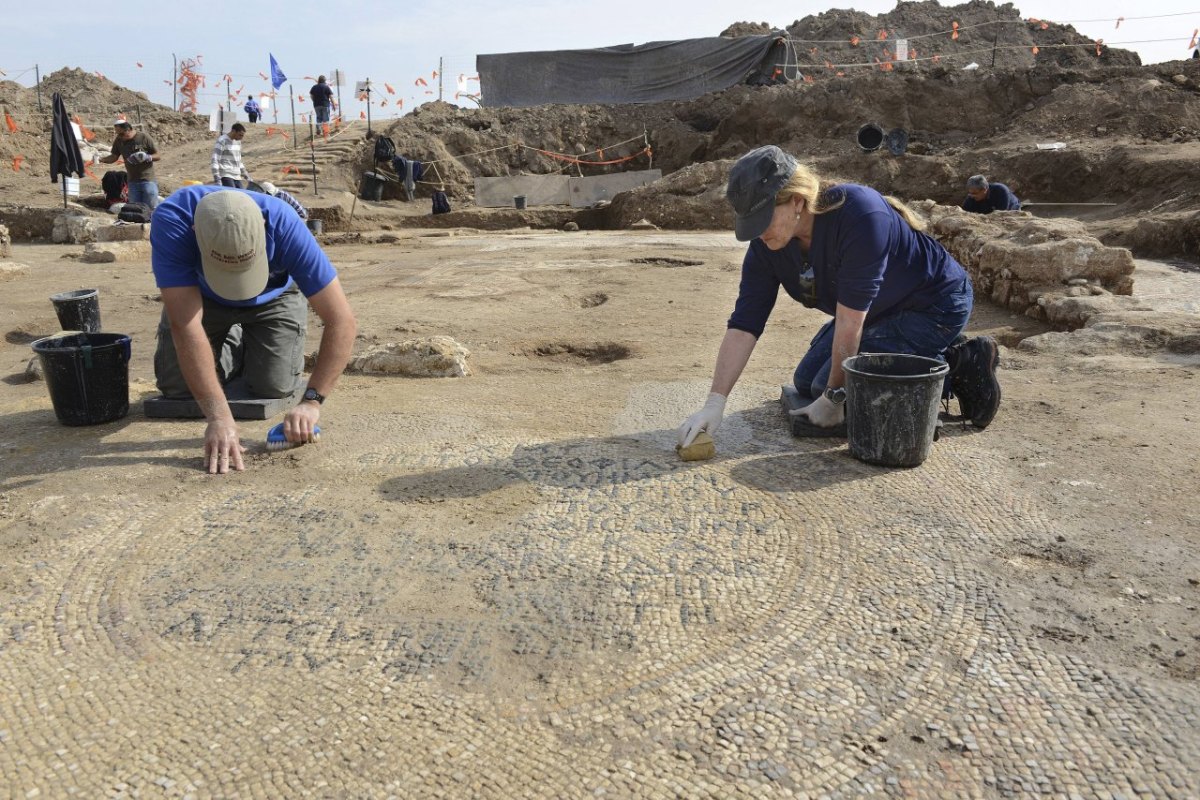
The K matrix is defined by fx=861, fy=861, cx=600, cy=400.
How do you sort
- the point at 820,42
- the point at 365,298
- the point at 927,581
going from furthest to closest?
1. the point at 820,42
2. the point at 365,298
3. the point at 927,581

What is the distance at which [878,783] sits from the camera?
1.69m

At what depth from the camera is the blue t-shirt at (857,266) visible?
322cm

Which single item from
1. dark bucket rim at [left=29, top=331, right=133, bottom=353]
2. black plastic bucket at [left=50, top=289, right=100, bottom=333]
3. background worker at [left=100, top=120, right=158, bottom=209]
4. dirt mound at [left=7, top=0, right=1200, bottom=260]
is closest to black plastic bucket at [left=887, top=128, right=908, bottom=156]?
dirt mound at [left=7, top=0, right=1200, bottom=260]

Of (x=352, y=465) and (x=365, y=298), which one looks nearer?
(x=352, y=465)

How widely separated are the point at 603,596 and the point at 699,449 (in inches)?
42.8

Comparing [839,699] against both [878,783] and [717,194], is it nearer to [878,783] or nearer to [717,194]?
[878,783]

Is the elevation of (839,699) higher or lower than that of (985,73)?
lower

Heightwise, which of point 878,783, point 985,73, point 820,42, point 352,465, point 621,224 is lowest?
point 878,783

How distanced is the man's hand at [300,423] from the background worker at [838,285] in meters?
1.49

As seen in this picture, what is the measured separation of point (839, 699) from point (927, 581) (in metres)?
0.65

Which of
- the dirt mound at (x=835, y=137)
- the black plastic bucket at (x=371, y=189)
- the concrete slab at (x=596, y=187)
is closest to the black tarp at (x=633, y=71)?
the dirt mound at (x=835, y=137)

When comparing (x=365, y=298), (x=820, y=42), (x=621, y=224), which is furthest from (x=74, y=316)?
(x=820, y=42)

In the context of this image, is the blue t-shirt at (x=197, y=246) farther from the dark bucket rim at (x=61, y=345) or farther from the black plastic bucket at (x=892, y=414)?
the black plastic bucket at (x=892, y=414)

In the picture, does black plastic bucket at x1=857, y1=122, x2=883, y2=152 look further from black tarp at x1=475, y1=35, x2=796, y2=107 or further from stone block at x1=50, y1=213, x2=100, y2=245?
stone block at x1=50, y1=213, x2=100, y2=245
